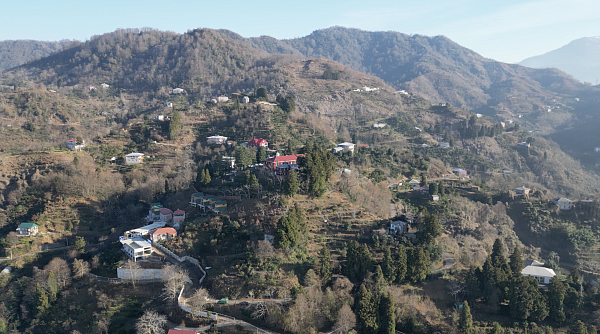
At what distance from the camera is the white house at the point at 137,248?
1283 inches

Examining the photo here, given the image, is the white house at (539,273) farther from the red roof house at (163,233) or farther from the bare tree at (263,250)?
the red roof house at (163,233)

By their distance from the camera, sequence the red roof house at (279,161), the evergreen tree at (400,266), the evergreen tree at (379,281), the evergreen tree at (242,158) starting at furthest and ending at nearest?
the evergreen tree at (242,158), the red roof house at (279,161), the evergreen tree at (400,266), the evergreen tree at (379,281)

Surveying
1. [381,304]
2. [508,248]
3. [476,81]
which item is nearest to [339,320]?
[381,304]

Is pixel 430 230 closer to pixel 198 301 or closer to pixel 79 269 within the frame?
pixel 198 301

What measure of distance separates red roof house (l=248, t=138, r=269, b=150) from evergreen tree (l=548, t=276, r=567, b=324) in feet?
108

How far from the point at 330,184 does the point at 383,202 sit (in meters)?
6.71

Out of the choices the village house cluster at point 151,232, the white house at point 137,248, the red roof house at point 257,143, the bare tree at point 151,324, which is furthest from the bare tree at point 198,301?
the red roof house at point 257,143

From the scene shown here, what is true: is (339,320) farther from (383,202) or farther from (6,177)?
(6,177)

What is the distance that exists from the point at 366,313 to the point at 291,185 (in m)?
13.0

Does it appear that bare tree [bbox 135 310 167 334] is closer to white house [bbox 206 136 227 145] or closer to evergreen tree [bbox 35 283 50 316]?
evergreen tree [bbox 35 283 50 316]

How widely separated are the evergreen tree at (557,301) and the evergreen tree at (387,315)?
12.0m

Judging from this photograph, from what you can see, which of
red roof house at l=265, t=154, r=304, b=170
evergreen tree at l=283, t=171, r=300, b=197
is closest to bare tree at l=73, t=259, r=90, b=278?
evergreen tree at l=283, t=171, r=300, b=197

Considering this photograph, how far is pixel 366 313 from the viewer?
2638cm

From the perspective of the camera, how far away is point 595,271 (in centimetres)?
4134
